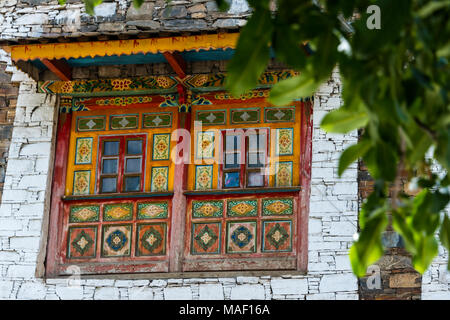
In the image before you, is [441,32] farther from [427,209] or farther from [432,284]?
[432,284]

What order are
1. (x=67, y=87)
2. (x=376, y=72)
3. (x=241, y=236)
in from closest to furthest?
1. (x=376, y=72)
2. (x=241, y=236)
3. (x=67, y=87)

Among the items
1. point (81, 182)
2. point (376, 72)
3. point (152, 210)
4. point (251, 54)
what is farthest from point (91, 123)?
point (376, 72)

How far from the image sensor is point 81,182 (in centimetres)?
798

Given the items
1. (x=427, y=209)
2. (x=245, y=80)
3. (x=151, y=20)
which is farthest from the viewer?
(x=151, y=20)

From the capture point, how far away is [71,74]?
828 centimetres

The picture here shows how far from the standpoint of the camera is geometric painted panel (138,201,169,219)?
7715 mm

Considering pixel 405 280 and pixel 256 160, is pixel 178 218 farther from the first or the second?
pixel 405 280

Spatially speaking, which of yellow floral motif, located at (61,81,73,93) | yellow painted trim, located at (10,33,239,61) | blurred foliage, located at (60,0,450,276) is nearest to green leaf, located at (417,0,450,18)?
blurred foliage, located at (60,0,450,276)

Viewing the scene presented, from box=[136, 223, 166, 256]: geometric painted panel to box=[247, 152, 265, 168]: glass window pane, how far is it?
0.88 metres

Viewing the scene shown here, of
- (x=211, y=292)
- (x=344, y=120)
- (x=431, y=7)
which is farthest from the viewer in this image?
(x=211, y=292)

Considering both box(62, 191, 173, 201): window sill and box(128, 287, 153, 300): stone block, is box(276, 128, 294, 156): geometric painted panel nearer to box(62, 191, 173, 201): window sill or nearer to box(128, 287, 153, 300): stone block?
box(62, 191, 173, 201): window sill

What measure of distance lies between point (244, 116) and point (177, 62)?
0.72 m

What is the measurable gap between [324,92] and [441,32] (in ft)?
16.6
